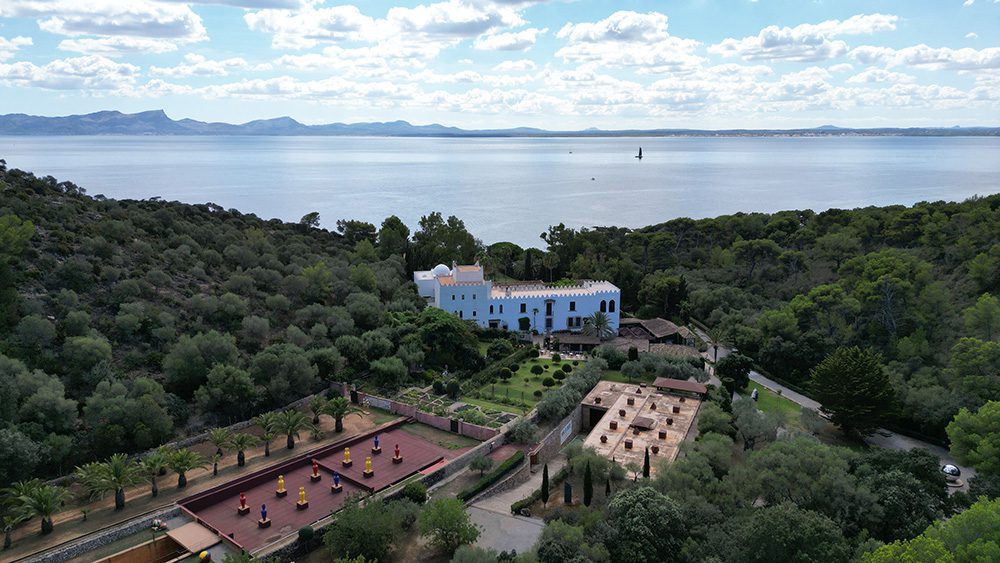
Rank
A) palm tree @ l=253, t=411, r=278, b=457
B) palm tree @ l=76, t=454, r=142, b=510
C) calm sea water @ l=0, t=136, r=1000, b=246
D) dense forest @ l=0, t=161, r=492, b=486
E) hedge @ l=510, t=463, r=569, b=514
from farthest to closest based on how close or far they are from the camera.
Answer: calm sea water @ l=0, t=136, r=1000, b=246 < palm tree @ l=253, t=411, r=278, b=457 < dense forest @ l=0, t=161, r=492, b=486 < hedge @ l=510, t=463, r=569, b=514 < palm tree @ l=76, t=454, r=142, b=510

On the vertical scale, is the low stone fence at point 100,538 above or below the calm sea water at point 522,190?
below

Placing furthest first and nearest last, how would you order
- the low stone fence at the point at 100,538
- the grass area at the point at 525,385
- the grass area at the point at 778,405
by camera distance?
the grass area at the point at 525,385
the grass area at the point at 778,405
the low stone fence at the point at 100,538

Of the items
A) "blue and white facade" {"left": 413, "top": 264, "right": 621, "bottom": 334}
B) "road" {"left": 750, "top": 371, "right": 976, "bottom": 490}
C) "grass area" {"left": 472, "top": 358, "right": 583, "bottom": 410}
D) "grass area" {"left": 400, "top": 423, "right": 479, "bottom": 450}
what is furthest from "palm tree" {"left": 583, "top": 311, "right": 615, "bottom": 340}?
"grass area" {"left": 400, "top": 423, "right": 479, "bottom": 450}

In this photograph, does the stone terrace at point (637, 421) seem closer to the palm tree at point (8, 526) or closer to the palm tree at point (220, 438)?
the palm tree at point (220, 438)

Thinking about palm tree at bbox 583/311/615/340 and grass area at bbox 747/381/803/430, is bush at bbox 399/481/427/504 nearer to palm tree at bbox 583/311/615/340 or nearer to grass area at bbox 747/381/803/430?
grass area at bbox 747/381/803/430

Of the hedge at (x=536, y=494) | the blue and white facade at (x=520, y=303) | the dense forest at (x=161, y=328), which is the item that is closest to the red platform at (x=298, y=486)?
the dense forest at (x=161, y=328)

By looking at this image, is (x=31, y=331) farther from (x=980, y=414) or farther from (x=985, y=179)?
(x=985, y=179)

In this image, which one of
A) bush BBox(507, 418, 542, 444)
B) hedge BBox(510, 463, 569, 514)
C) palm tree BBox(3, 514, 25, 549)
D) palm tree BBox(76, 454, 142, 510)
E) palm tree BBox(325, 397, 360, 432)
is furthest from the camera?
palm tree BBox(325, 397, 360, 432)
